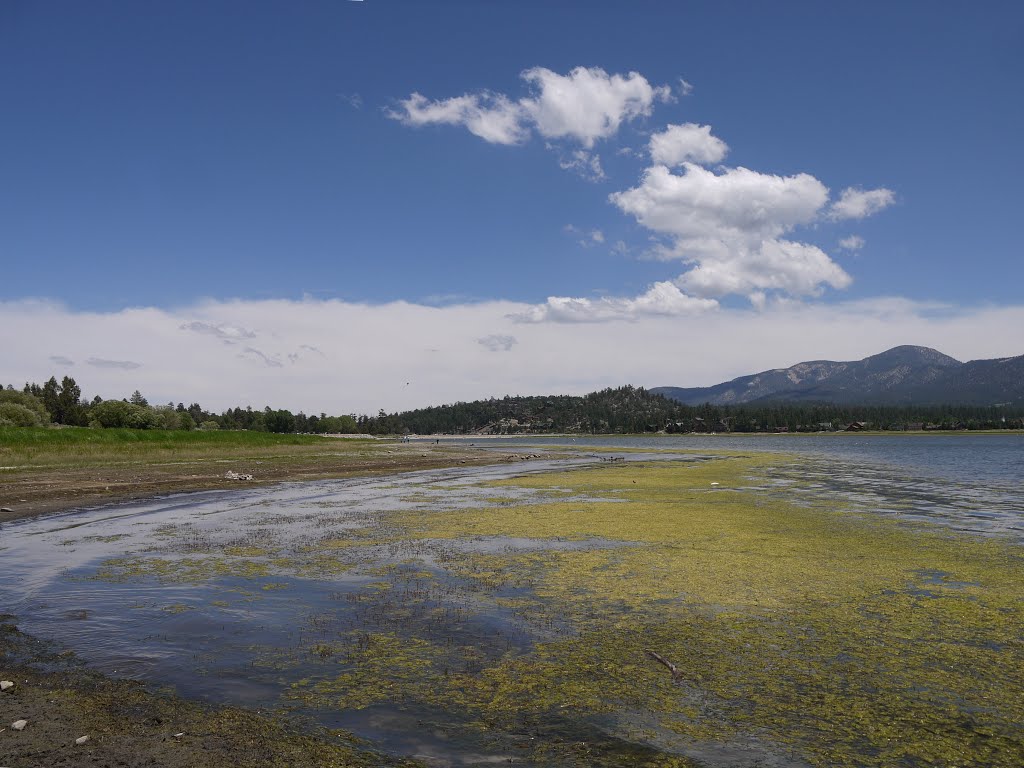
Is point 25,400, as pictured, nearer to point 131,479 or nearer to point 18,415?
point 18,415

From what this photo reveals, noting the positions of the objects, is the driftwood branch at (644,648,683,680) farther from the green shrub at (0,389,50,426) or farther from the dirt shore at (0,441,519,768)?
the green shrub at (0,389,50,426)

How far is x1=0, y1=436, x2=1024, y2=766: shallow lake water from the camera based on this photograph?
28.1 ft

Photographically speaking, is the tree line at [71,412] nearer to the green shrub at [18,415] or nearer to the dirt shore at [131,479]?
the green shrub at [18,415]

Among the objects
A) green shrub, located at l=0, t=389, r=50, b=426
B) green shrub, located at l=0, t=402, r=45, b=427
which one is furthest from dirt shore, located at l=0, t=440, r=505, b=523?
green shrub, located at l=0, t=389, r=50, b=426

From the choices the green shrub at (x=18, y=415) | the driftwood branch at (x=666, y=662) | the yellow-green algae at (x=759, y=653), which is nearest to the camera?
the yellow-green algae at (x=759, y=653)

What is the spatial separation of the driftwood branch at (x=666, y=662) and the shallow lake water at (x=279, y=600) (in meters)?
1.86

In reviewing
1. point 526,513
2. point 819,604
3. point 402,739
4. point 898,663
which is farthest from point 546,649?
point 526,513

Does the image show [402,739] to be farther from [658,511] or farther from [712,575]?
[658,511]

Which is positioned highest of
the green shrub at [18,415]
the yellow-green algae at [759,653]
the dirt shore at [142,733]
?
the green shrub at [18,415]

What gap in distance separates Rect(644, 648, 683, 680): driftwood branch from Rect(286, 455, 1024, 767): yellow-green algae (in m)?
0.13

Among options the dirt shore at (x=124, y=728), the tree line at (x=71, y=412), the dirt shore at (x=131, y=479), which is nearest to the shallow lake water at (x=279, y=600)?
the dirt shore at (x=124, y=728)

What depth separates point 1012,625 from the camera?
40.7 ft

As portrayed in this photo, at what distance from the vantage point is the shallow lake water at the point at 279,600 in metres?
8.58

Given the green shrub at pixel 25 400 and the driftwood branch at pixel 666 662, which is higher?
the green shrub at pixel 25 400
